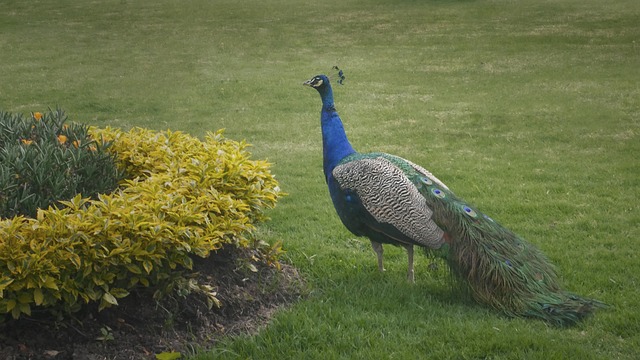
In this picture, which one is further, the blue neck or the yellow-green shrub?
the blue neck

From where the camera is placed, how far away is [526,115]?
10.7 m

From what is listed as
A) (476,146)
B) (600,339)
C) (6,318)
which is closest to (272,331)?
(6,318)

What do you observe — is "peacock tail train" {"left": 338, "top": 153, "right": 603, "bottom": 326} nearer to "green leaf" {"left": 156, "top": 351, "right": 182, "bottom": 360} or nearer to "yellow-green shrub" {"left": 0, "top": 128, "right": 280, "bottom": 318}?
"yellow-green shrub" {"left": 0, "top": 128, "right": 280, "bottom": 318}

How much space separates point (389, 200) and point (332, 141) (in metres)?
0.72

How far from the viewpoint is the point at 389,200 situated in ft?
17.0

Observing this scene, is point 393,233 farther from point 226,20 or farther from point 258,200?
point 226,20

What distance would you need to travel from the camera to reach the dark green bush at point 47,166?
15.3 feet

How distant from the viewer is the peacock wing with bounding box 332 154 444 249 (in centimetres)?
508

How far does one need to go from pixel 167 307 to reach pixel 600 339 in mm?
2512

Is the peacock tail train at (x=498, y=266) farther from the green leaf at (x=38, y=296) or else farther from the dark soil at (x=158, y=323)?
the green leaf at (x=38, y=296)

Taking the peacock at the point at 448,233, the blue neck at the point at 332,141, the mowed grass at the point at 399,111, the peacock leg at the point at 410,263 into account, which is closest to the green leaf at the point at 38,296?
the mowed grass at the point at 399,111

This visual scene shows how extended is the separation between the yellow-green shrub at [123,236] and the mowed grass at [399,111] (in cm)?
64

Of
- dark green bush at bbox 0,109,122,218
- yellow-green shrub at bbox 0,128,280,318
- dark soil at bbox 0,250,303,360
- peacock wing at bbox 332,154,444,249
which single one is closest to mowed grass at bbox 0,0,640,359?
dark soil at bbox 0,250,303,360

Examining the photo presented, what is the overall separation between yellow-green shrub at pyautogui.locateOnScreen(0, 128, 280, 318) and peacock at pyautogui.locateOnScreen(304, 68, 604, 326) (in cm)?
63
